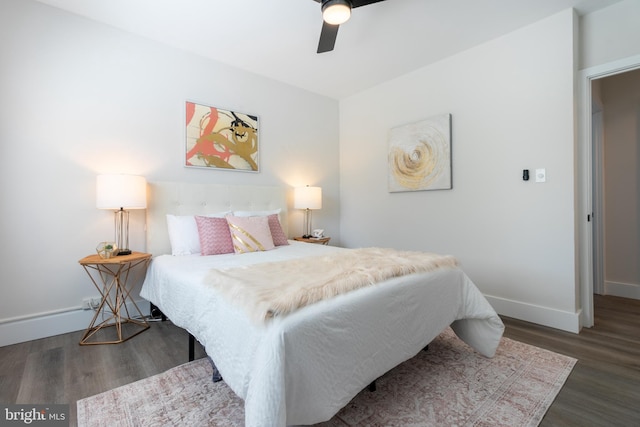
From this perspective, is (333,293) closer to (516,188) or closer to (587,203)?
(516,188)

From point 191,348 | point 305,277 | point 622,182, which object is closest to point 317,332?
point 305,277

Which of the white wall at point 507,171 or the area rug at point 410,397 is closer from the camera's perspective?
the area rug at point 410,397

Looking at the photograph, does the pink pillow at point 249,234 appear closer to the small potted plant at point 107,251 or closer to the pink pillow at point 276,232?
the pink pillow at point 276,232

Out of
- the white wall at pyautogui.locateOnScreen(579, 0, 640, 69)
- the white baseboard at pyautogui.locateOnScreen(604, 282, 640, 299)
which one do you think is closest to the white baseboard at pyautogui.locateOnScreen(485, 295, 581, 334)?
the white baseboard at pyautogui.locateOnScreen(604, 282, 640, 299)

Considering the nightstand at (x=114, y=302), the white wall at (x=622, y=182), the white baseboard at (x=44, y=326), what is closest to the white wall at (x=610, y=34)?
the white wall at (x=622, y=182)

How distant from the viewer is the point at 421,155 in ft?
11.0

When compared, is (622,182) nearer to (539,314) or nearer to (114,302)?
(539,314)

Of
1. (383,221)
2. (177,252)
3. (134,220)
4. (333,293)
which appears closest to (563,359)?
(333,293)

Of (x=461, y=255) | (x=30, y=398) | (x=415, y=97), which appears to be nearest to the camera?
(x=30, y=398)

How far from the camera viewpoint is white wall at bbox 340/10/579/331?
7.98 feet

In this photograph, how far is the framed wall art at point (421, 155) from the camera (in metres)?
3.16

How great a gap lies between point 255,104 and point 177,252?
1977 millimetres

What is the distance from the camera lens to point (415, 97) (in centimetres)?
344

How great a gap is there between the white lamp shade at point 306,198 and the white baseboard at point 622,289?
360 centimetres
